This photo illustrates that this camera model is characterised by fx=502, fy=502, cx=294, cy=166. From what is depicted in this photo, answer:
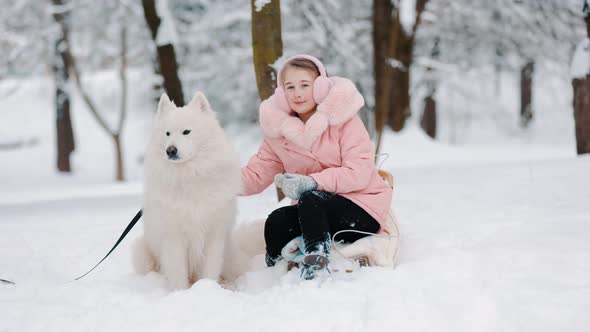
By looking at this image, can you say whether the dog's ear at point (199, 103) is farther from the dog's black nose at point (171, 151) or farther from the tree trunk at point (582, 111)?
the tree trunk at point (582, 111)

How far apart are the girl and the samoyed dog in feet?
1.00

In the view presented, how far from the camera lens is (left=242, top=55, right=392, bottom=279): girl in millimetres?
2834

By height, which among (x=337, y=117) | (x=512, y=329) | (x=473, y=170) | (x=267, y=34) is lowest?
(x=473, y=170)

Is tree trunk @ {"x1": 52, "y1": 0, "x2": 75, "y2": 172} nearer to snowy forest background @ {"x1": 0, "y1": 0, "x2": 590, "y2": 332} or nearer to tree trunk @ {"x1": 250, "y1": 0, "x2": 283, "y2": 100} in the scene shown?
snowy forest background @ {"x1": 0, "y1": 0, "x2": 590, "y2": 332}

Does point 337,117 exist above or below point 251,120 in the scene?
above

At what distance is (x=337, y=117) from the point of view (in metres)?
2.91

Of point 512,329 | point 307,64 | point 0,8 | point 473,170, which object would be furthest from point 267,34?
point 0,8

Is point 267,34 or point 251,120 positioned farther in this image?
point 251,120

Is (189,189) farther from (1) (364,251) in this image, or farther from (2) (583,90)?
(2) (583,90)

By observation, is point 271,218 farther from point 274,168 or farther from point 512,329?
point 512,329

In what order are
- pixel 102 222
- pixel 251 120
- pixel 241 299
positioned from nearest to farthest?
→ pixel 241 299
pixel 102 222
pixel 251 120

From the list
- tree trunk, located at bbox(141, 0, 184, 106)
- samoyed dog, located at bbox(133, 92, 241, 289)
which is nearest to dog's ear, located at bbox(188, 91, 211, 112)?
samoyed dog, located at bbox(133, 92, 241, 289)

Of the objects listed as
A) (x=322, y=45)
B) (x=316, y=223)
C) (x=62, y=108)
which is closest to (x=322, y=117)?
(x=316, y=223)

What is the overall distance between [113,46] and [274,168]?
12.2 metres
